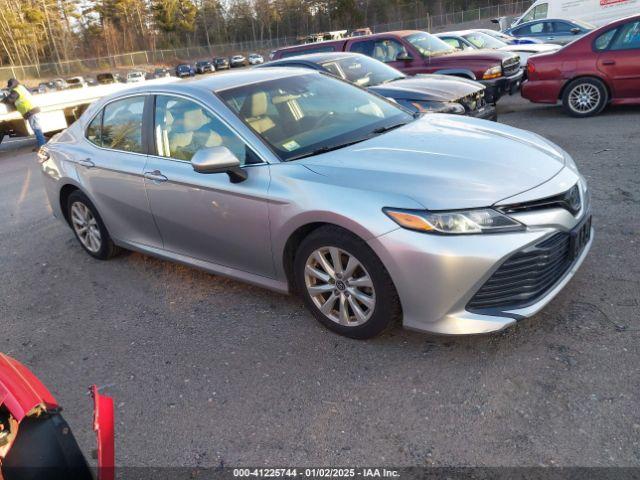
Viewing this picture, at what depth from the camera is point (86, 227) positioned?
5.01 m

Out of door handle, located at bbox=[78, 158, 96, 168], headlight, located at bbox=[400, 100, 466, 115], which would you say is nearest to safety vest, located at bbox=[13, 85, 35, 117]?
door handle, located at bbox=[78, 158, 96, 168]

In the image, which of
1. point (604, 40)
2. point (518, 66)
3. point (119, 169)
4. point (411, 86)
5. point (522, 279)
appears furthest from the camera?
point (518, 66)

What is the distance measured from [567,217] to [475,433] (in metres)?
1.32

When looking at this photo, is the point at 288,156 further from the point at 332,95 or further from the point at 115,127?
the point at 115,127

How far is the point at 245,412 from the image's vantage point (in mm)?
2809

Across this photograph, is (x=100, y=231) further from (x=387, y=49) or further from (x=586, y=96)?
(x=586, y=96)

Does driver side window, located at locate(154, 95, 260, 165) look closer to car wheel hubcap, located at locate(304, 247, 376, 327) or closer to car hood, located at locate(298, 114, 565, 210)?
car hood, located at locate(298, 114, 565, 210)

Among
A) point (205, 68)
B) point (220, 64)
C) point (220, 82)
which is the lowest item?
point (205, 68)

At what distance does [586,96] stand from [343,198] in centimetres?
726

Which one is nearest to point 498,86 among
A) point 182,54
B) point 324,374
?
point 324,374

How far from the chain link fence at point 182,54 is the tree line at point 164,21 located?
6836mm

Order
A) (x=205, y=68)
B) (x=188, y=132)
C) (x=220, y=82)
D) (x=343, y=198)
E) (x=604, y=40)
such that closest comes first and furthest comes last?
(x=343, y=198)
(x=188, y=132)
(x=220, y=82)
(x=604, y=40)
(x=205, y=68)

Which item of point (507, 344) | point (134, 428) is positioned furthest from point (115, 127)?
point (507, 344)

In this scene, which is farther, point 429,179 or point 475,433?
point 429,179
